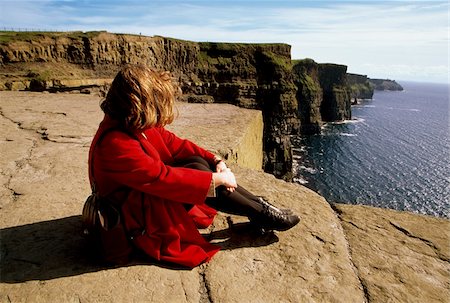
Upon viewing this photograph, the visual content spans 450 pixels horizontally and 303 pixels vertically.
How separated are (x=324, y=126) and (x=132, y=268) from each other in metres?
71.2

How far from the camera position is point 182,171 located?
2674 millimetres

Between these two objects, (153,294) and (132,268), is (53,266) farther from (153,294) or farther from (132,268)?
(153,294)

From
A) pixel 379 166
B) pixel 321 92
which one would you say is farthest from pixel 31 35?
pixel 321 92

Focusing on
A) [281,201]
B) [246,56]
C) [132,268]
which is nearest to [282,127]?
[246,56]

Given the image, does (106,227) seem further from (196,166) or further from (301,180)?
(301,180)

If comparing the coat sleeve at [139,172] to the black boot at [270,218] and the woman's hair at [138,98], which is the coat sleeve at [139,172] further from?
the black boot at [270,218]

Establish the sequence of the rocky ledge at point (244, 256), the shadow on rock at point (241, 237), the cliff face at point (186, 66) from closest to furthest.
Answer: the rocky ledge at point (244, 256)
the shadow on rock at point (241, 237)
the cliff face at point (186, 66)

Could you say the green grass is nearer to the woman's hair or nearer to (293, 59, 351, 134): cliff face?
the woman's hair

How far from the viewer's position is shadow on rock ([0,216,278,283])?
2609 millimetres

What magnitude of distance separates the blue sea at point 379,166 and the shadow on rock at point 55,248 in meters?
30.3

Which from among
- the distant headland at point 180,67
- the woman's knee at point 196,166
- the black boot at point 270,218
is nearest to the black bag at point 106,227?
the woman's knee at point 196,166

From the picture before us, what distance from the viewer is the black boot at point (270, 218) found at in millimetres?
3033

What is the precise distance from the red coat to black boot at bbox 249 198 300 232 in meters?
0.45

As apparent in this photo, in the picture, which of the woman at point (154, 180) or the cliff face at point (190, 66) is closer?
the woman at point (154, 180)
